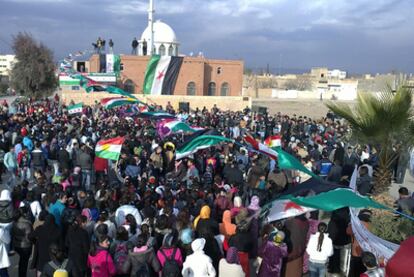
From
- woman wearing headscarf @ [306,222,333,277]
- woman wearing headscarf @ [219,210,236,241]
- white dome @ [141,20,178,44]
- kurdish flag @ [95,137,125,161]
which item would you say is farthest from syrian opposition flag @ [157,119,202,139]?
white dome @ [141,20,178,44]

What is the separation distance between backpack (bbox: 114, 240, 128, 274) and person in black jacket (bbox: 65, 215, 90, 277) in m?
0.47

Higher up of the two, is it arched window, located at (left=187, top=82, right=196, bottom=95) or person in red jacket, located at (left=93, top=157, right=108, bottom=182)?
arched window, located at (left=187, top=82, right=196, bottom=95)

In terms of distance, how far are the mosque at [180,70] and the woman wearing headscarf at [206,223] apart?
3932 centimetres

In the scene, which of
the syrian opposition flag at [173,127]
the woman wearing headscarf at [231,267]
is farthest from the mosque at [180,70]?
the woman wearing headscarf at [231,267]

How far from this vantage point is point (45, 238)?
242 inches

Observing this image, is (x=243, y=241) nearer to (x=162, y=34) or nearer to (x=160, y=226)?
(x=160, y=226)

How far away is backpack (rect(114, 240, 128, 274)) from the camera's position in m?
5.59

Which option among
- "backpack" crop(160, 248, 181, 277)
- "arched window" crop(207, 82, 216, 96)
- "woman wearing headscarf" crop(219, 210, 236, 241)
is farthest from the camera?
"arched window" crop(207, 82, 216, 96)

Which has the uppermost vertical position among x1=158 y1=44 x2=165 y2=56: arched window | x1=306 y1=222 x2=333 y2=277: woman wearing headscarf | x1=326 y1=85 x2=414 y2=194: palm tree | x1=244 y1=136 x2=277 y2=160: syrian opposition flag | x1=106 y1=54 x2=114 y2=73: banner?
x1=158 y1=44 x2=165 y2=56: arched window

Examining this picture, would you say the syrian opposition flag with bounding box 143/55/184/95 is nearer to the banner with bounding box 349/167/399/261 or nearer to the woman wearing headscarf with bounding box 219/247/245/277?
the woman wearing headscarf with bounding box 219/247/245/277

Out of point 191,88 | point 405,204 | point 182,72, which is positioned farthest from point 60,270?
point 191,88

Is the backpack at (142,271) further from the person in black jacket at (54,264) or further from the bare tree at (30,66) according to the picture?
the bare tree at (30,66)

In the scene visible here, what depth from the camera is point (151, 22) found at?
52.0 meters

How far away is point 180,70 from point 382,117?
39462mm
